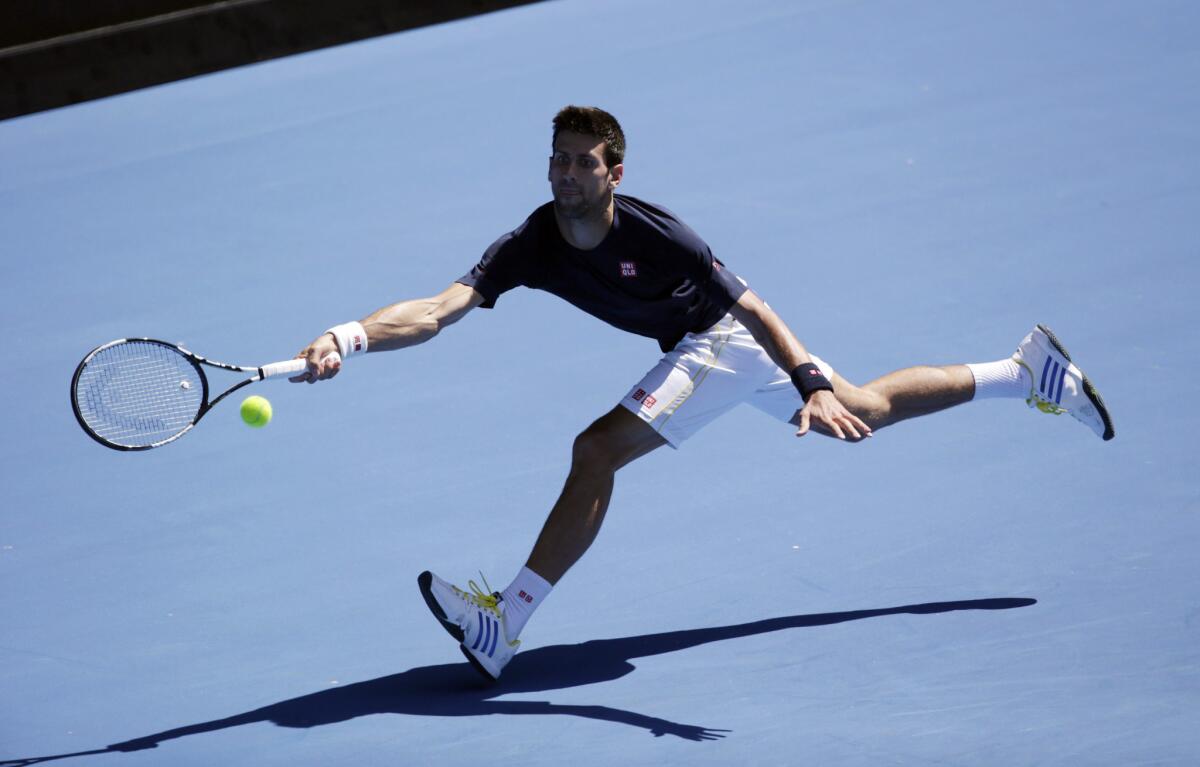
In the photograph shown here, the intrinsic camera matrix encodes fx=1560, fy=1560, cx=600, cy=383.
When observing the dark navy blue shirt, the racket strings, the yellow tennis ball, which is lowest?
the yellow tennis ball

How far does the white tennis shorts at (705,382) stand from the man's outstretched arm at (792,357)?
14 centimetres

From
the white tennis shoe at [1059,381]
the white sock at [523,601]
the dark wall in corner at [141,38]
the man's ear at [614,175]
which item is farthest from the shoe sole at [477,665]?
the dark wall in corner at [141,38]

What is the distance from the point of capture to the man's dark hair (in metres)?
4.59

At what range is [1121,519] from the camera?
509 cm

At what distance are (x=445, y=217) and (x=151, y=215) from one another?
72.2 inches

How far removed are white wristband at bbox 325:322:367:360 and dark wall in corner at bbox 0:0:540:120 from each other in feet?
25.5

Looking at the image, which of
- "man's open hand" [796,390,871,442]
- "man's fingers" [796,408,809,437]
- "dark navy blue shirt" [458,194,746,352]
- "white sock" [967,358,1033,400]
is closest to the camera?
"man's fingers" [796,408,809,437]

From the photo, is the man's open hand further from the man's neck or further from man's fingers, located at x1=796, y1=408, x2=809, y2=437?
the man's neck

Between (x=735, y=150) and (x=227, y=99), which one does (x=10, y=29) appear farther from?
(x=735, y=150)

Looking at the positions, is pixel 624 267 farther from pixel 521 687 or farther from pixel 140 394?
pixel 140 394

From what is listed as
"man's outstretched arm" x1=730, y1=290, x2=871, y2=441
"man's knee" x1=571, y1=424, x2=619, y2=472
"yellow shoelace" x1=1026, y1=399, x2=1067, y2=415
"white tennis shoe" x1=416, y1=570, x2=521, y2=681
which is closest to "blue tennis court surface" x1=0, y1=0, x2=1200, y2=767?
"white tennis shoe" x1=416, y1=570, x2=521, y2=681

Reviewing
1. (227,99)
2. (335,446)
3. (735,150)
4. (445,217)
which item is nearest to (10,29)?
(227,99)

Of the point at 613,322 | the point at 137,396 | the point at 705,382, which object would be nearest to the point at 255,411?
the point at 137,396

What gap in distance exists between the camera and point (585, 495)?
180 inches
